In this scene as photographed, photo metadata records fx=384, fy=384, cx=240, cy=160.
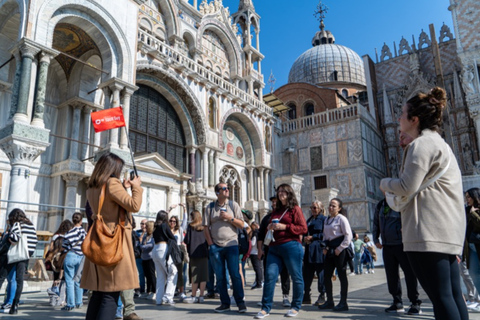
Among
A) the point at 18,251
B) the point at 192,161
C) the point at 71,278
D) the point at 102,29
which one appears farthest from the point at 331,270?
the point at 192,161

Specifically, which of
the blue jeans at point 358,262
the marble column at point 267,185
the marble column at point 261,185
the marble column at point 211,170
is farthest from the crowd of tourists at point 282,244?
the marble column at point 267,185

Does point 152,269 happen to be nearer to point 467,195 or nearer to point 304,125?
point 467,195

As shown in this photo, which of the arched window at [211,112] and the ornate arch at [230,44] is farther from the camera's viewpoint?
the ornate arch at [230,44]

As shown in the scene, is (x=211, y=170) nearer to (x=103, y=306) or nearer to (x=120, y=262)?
(x=120, y=262)

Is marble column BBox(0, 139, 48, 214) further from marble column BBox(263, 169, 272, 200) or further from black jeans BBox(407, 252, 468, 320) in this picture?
marble column BBox(263, 169, 272, 200)

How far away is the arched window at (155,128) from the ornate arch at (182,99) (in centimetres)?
32

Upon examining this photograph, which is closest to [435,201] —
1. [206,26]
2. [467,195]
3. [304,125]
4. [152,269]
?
[467,195]

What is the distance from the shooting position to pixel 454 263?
7.94 ft

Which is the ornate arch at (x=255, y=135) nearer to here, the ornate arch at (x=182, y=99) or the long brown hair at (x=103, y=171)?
the ornate arch at (x=182, y=99)

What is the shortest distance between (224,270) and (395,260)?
236 centimetres

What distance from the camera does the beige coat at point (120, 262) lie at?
2961 mm

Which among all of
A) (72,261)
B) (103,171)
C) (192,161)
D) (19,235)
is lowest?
(72,261)

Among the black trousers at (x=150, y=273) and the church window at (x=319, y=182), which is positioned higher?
the church window at (x=319, y=182)

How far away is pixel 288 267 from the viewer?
4953 mm
